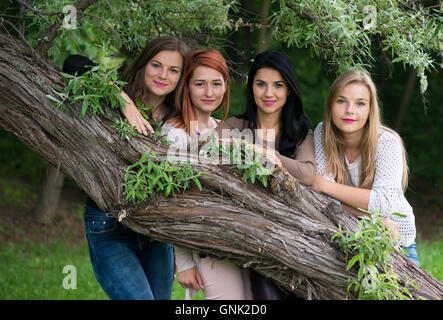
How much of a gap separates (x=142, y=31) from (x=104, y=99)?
4.97 feet

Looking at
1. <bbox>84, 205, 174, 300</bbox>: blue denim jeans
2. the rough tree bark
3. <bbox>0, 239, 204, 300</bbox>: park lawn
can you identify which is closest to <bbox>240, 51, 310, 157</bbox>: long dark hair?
the rough tree bark

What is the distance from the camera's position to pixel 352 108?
3002mm

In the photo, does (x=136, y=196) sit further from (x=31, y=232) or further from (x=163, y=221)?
(x=31, y=232)

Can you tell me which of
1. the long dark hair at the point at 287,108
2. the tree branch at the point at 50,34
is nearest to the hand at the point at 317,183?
the long dark hair at the point at 287,108

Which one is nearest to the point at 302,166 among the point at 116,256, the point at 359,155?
the point at 359,155

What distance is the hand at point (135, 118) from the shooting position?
2.71 metres

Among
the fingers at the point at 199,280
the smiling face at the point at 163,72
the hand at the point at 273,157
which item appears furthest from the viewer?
the smiling face at the point at 163,72

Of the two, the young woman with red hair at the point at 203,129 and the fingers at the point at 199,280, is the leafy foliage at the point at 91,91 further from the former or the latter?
the fingers at the point at 199,280

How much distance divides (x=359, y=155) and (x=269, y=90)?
0.73m

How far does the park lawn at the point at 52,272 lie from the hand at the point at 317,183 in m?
2.27

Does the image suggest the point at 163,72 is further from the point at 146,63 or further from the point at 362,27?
the point at 362,27

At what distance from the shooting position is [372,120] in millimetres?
3023

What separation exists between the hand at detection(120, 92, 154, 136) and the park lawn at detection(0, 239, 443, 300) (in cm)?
192
